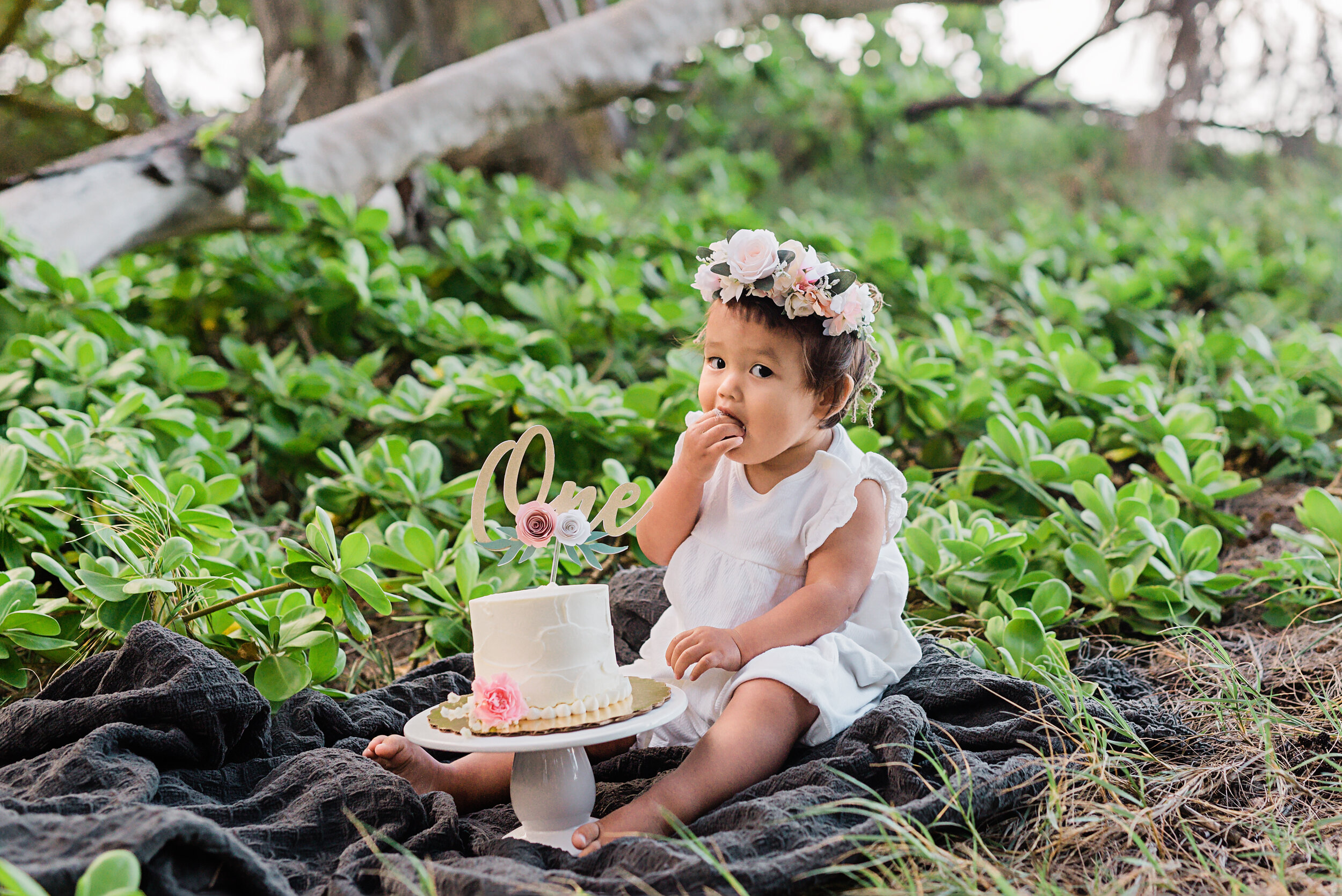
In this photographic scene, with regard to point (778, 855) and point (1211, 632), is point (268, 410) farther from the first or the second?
point (1211, 632)

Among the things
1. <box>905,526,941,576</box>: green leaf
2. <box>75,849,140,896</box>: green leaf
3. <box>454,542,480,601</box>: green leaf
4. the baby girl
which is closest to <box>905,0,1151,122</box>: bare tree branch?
<box>905,526,941,576</box>: green leaf

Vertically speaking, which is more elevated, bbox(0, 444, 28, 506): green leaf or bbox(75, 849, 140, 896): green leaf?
bbox(0, 444, 28, 506): green leaf

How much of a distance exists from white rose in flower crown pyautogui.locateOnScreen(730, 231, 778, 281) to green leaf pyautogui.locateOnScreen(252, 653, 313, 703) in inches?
36.6

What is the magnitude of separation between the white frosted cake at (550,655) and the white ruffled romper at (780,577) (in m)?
0.23

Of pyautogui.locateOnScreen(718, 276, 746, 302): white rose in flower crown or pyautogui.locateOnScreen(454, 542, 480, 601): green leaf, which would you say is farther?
pyautogui.locateOnScreen(454, 542, 480, 601): green leaf

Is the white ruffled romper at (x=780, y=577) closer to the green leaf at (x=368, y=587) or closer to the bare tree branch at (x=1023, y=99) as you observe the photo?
the green leaf at (x=368, y=587)

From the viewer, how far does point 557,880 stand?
1.12 m

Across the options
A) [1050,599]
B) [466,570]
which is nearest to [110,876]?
[466,570]

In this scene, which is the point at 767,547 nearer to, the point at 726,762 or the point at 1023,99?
the point at 726,762

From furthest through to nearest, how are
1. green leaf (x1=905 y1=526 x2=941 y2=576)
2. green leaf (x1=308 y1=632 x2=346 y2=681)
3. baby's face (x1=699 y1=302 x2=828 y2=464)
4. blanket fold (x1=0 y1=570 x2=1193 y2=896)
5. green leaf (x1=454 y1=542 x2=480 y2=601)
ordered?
green leaf (x1=905 y1=526 x2=941 y2=576) < green leaf (x1=454 y1=542 x2=480 y2=601) < green leaf (x1=308 y1=632 x2=346 y2=681) < baby's face (x1=699 y1=302 x2=828 y2=464) < blanket fold (x1=0 y1=570 x2=1193 y2=896)

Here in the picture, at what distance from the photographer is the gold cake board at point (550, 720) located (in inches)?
47.9

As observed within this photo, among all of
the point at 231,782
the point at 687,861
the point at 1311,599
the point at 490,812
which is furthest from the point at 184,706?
the point at 1311,599

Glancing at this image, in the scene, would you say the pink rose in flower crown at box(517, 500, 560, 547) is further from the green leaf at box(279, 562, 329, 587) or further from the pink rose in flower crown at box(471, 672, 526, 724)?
the green leaf at box(279, 562, 329, 587)

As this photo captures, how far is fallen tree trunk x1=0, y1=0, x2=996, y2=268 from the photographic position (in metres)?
3.02
